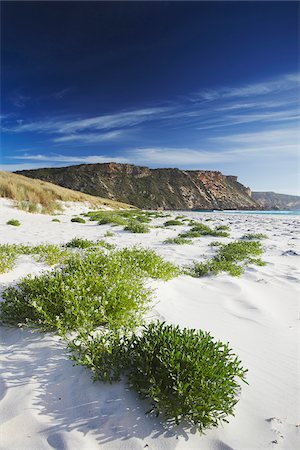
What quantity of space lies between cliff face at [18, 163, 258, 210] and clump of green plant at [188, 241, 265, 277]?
4289 inches

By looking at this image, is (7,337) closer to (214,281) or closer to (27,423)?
(27,423)

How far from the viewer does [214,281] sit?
604cm

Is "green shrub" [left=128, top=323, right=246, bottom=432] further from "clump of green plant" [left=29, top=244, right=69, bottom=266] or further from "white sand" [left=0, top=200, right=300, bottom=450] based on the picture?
"clump of green plant" [left=29, top=244, right=69, bottom=266]

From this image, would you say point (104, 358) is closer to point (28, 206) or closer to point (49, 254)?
point (49, 254)

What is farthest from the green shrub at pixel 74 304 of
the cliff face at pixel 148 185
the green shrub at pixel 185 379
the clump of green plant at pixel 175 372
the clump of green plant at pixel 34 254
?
the cliff face at pixel 148 185

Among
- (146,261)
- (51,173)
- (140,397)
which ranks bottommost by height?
(140,397)

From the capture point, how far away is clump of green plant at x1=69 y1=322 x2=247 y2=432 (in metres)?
2.25

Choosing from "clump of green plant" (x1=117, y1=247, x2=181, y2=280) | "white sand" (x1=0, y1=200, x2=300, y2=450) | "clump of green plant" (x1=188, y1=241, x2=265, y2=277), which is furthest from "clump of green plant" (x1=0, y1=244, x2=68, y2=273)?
"clump of green plant" (x1=188, y1=241, x2=265, y2=277)

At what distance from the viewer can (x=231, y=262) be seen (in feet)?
24.4

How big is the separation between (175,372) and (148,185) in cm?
13360

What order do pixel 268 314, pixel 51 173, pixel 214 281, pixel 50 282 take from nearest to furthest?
pixel 50 282, pixel 268 314, pixel 214 281, pixel 51 173

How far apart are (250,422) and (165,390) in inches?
30.4

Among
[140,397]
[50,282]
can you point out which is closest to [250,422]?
[140,397]

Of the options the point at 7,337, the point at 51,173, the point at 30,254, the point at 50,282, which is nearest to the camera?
the point at 7,337
